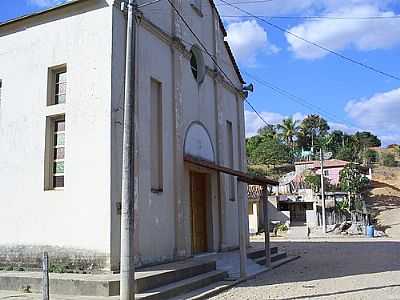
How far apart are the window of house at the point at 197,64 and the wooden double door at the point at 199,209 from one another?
326cm

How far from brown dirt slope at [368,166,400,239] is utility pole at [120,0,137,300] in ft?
100

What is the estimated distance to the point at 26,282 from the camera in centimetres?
920

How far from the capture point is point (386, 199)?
50.8 metres

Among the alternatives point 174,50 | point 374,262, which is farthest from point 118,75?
point 374,262

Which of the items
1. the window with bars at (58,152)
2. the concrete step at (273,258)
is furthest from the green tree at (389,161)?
the window with bars at (58,152)

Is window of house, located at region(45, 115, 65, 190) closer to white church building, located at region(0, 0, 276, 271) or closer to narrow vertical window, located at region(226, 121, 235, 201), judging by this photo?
white church building, located at region(0, 0, 276, 271)

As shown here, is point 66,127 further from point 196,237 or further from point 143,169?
point 196,237

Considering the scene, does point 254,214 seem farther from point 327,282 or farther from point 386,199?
point 327,282

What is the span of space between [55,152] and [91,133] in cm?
141

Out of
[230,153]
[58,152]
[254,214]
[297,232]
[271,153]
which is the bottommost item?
[297,232]

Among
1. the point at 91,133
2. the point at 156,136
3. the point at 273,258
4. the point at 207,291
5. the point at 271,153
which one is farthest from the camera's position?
the point at 271,153

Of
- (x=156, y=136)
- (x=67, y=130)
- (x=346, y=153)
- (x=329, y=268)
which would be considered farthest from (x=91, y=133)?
(x=346, y=153)

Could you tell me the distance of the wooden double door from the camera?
1463 cm

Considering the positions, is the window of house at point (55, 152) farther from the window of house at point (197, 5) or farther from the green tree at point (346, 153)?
the green tree at point (346, 153)
